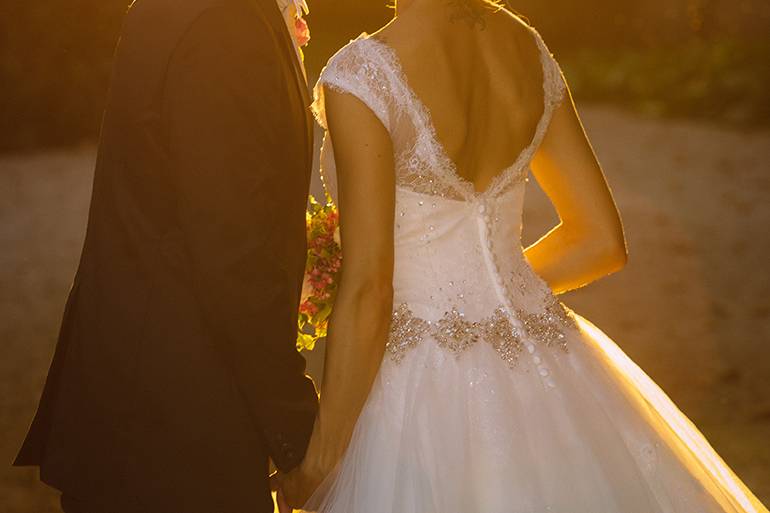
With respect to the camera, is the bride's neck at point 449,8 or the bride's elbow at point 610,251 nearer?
the bride's neck at point 449,8

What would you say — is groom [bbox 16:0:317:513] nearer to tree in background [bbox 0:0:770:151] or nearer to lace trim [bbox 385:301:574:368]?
lace trim [bbox 385:301:574:368]

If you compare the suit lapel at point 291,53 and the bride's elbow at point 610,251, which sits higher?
the suit lapel at point 291,53

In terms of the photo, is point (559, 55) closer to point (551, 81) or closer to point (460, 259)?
point (551, 81)

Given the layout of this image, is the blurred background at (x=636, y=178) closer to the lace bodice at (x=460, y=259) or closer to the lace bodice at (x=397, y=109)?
the lace bodice at (x=460, y=259)

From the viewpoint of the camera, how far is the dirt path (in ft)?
24.6

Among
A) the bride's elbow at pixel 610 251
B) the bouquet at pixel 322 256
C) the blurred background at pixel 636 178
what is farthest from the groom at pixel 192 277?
the blurred background at pixel 636 178

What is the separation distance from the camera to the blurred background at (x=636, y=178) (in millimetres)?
8078

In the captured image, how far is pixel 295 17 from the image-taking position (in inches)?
123

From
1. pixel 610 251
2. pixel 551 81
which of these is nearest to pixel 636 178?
pixel 610 251

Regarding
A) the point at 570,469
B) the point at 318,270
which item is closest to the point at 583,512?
the point at 570,469

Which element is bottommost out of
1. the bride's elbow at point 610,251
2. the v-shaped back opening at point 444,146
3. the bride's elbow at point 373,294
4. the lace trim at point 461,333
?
the lace trim at point 461,333

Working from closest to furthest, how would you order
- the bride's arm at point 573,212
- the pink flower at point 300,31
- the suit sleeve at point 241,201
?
the suit sleeve at point 241,201
the pink flower at point 300,31
the bride's arm at point 573,212

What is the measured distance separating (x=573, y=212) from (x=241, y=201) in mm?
1053

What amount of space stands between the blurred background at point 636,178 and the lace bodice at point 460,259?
3.68 meters
